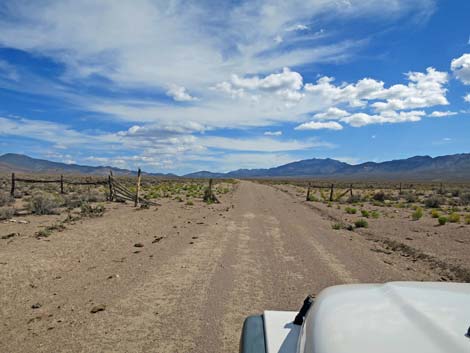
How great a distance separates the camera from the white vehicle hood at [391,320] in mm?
1400

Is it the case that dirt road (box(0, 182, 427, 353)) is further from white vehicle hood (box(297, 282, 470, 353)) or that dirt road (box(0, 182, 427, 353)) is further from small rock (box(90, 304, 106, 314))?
white vehicle hood (box(297, 282, 470, 353))

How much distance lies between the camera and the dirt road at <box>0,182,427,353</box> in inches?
179

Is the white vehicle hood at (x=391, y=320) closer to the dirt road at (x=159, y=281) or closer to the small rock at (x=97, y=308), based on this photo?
the dirt road at (x=159, y=281)

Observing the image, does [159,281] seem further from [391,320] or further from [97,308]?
[391,320]

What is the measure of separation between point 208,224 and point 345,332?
13013mm

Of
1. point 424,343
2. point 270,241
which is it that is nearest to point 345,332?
point 424,343

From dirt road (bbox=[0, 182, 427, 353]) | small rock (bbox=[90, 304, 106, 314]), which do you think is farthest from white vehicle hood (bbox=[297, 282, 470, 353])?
small rock (bbox=[90, 304, 106, 314])

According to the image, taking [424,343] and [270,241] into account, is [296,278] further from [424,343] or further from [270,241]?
[424,343]

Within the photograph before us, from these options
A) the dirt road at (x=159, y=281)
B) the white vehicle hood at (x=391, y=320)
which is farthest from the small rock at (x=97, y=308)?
the white vehicle hood at (x=391, y=320)

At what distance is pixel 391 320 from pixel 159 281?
570 cm

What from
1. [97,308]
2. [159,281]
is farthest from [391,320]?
[159,281]

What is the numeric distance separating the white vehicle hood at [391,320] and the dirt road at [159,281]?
2719mm

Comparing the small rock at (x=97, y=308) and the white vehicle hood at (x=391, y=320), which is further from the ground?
the white vehicle hood at (x=391, y=320)

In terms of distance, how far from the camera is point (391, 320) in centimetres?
161
